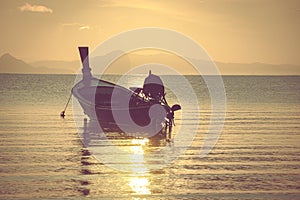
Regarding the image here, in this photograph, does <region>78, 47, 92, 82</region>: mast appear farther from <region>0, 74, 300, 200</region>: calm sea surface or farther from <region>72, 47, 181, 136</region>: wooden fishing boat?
<region>0, 74, 300, 200</region>: calm sea surface

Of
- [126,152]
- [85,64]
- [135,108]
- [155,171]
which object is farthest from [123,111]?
[155,171]

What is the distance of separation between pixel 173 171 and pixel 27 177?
7.39 m

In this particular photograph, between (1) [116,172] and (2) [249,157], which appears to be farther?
(2) [249,157]

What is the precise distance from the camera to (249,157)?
109 ft

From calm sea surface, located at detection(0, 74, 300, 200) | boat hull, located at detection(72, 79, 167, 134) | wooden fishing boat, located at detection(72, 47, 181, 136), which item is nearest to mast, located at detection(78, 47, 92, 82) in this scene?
boat hull, located at detection(72, 79, 167, 134)

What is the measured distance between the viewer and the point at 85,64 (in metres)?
61.0

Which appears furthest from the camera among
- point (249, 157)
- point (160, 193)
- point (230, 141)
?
point (230, 141)

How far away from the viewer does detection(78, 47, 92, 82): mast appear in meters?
60.4

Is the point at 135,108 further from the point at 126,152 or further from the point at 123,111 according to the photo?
the point at 126,152

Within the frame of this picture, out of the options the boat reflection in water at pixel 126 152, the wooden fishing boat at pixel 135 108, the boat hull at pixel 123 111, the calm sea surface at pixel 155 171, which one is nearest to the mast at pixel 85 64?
the boat hull at pixel 123 111

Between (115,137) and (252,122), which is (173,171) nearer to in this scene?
(115,137)

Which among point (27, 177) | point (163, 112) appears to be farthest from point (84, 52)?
point (27, 177)

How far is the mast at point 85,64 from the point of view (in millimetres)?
60372

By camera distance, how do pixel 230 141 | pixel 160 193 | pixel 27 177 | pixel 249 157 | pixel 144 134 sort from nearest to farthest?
pixel 160 193 → pixel 27 177 → pixel 249 157 → pixel 230 141 → pixel 144 134
